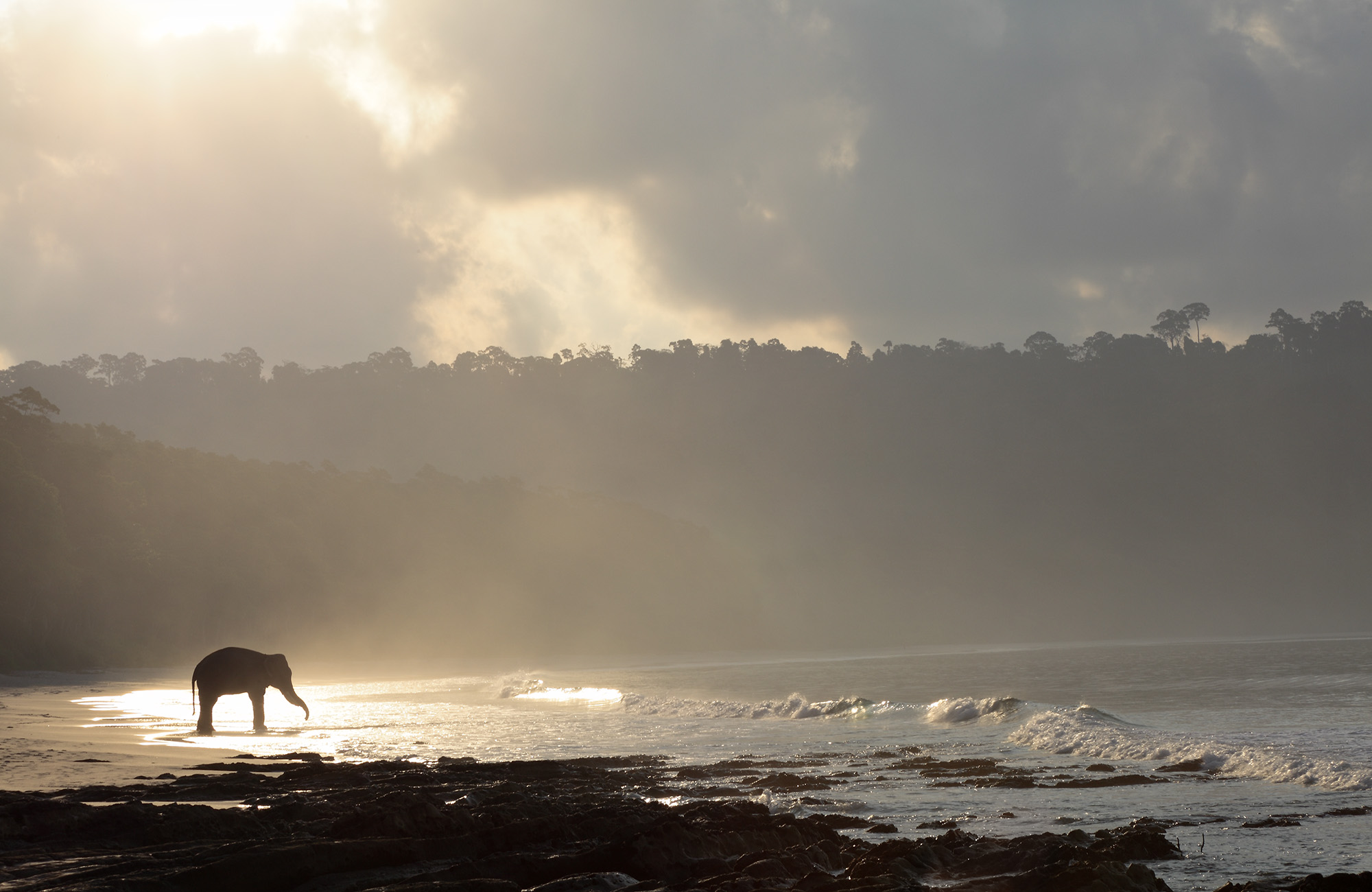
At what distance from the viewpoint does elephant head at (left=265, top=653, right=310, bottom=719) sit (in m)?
18.5

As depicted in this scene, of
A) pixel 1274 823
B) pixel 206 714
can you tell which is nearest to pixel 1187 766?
pixel 1274 823

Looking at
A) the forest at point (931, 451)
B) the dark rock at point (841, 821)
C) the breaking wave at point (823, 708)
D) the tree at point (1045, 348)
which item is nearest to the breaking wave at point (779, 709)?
the breaking wave at point (823, 708)

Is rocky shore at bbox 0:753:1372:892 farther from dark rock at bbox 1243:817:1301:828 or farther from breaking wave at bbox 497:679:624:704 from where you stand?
breaking wave at bbox 497:679:624:704

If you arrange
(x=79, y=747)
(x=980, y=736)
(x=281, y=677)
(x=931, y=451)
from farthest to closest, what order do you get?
(x=931, y=451), (x=281, y=677), (x=980, y=736), (x=79, y=747)

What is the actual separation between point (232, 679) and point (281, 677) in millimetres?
1311

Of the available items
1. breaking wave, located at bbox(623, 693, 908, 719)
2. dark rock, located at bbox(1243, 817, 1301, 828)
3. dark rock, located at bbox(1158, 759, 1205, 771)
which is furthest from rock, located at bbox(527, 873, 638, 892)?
breaking wave, located at bbox(623, 693, 908, 719)

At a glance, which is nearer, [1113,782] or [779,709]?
[1113,782]

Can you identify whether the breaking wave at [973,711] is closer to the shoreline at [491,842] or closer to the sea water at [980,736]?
the sea water at [980,736]

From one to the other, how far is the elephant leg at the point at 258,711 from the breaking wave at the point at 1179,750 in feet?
41.1

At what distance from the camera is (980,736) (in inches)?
588

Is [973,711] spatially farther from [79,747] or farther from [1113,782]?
[79,747]

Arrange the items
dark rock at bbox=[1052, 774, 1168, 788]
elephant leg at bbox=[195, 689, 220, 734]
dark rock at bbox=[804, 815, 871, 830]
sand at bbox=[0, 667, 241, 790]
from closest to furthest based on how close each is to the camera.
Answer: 1. dark rock at bbox=[804, 815, 871, 830]
2. dark rock at bbox=[1052, 774, 1168, 788]
3. sand at bbox=[0, 667, 241, 790]
4. elephant leg at bbox=[195, 689, 220, 734]

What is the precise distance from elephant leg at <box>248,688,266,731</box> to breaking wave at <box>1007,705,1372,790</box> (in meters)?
12.5

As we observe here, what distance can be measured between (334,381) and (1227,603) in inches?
5725
